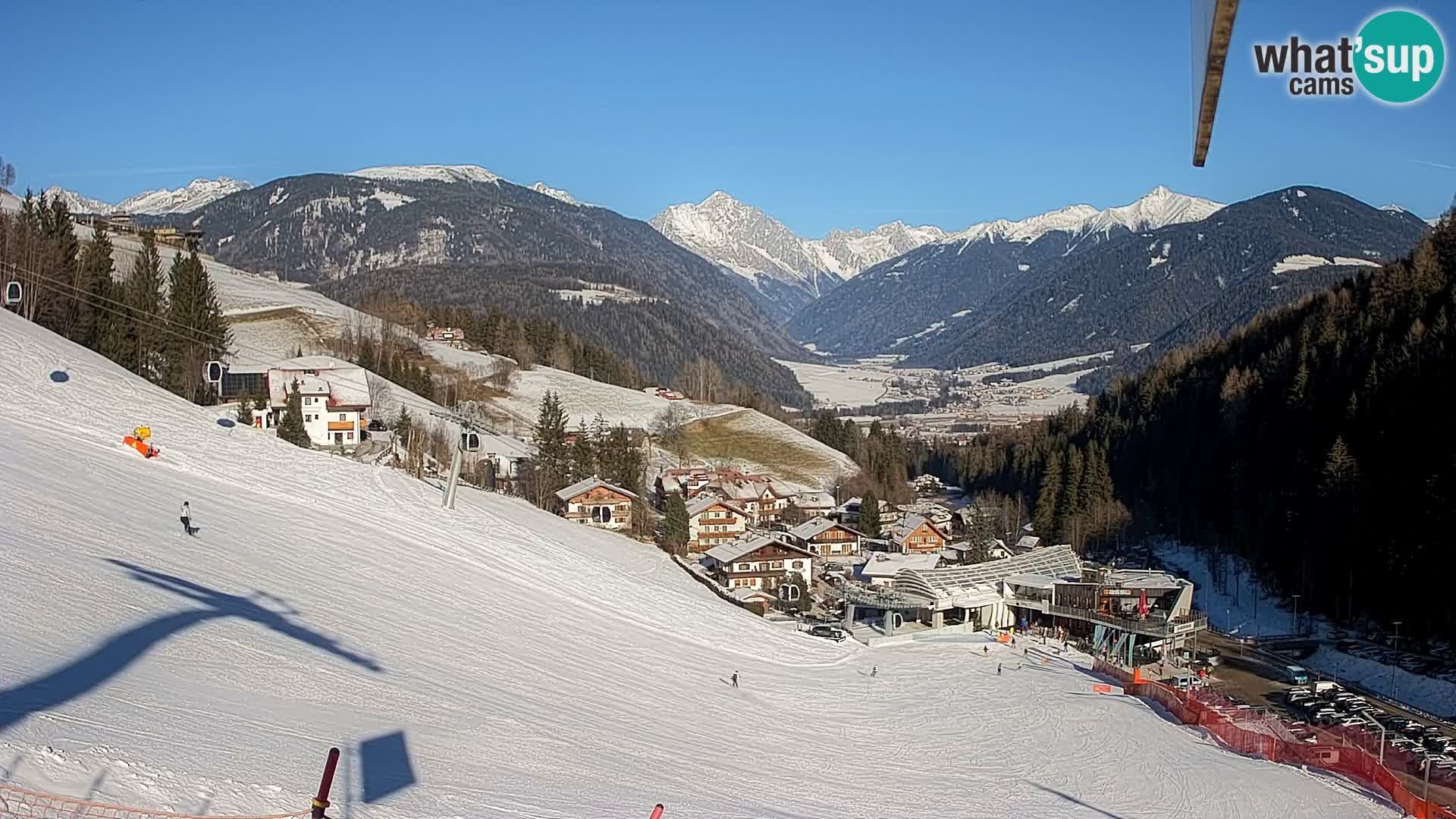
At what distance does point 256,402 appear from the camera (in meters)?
57.3

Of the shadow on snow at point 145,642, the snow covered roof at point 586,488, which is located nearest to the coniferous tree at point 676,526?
the snow covered roof at point 586,488

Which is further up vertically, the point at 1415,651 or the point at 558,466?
the point at 558,466

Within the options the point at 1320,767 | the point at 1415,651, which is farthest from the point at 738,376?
the point at 1320,767

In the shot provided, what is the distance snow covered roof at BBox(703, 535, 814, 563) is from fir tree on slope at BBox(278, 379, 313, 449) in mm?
20416

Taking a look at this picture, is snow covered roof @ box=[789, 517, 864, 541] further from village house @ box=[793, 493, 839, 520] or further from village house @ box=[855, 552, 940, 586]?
village house @ box=[793, 493, 839, 520]

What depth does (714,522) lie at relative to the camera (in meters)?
69.1

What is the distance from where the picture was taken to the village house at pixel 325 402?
55781 millimetres

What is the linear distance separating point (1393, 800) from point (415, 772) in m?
18.7

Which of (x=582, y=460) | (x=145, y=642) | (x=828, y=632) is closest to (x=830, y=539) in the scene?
(x=582, y=460)

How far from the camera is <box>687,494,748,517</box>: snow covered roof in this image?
68.6 meters

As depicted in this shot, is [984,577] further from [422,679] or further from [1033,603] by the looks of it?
[422,679]

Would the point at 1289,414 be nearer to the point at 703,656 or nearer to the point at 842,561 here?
the point at 842,561

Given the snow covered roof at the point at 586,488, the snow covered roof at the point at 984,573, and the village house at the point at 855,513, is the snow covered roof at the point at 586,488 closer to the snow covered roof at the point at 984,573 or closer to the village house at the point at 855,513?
the snow covered roof at the point at 984,573

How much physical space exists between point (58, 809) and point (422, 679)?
9.99 meters
